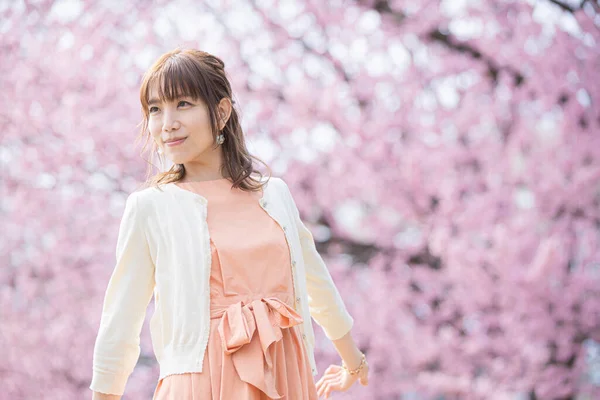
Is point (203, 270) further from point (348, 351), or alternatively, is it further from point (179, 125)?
point (348, 351)

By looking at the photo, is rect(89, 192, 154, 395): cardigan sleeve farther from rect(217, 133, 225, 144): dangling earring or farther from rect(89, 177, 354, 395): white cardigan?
rect(217, 133, 225, 144): dangling earring

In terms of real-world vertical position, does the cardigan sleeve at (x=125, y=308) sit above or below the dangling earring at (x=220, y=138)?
below

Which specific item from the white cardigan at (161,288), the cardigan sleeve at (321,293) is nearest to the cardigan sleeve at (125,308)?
the white cardigan at (161,288)

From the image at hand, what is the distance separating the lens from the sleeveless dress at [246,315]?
5.47 ft

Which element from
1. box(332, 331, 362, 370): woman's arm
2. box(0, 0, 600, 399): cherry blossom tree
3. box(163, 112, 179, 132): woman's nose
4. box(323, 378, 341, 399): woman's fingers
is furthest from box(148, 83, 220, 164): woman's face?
box(0, 0, 600, 399): cherry blossom tree

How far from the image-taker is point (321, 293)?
2029 mm

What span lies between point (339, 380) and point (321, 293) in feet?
0.84

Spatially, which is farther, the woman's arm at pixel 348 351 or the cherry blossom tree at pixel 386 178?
the cherry blossom tree at pixel 386 178

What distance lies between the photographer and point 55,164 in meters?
4.58

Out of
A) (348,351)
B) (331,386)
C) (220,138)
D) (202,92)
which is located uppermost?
(202,92)

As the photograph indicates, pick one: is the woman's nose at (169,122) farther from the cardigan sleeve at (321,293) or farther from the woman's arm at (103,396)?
the woman's arm at (103,396)

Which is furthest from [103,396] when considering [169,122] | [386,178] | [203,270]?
[386,178]

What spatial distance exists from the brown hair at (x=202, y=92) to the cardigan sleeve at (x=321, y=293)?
0.53 ft

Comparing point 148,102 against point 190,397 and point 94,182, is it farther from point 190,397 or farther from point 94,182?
point 94,182
